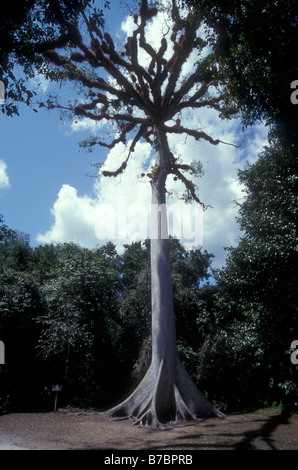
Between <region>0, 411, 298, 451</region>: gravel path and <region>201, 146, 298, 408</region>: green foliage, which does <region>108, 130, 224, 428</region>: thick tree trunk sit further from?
<region>201, 146, 298, 408</region>: green foliage

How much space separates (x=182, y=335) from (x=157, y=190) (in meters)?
9.18

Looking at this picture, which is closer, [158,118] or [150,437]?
[150,437]

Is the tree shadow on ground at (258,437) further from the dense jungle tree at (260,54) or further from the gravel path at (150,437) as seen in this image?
the dense jungle tree at (260,54)

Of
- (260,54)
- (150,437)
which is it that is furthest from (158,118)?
(150,437)

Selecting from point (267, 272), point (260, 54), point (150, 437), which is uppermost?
point (260, 54)

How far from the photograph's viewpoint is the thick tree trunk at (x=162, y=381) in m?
7.82

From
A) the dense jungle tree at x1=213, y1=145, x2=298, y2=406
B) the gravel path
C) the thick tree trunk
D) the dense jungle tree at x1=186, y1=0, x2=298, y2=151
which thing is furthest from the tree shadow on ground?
the dense jungle tree at x1=186, y1=0, x2=298, y2=151

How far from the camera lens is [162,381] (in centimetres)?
822

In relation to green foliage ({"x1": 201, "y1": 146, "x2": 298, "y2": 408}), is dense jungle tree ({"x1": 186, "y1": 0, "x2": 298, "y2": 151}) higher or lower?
higher

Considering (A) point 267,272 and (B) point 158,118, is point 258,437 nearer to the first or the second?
(A) point 267,272

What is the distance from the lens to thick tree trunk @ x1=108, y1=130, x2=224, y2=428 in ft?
25.7

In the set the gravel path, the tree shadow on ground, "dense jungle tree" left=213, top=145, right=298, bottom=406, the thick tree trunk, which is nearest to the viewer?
the tree shadow on ground

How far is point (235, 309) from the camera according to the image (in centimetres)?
1191

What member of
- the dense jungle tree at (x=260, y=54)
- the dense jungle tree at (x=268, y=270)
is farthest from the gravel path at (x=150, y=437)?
the dense jungle tree at (x=260, y=54)
